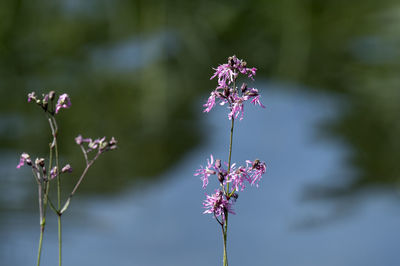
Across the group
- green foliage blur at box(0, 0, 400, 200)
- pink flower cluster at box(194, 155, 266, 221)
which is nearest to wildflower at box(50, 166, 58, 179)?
pink flower cluster at box(194, 155, 266, 221)

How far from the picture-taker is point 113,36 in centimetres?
270

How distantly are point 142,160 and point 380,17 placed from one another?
1440 mm

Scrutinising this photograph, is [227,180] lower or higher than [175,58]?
lower

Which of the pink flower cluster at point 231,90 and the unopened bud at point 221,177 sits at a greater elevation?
the pink flower cluster at point 231,90

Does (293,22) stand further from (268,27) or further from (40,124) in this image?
(40,124)

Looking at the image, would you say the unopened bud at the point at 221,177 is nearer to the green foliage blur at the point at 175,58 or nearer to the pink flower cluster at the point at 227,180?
the pink flower cluster at the point at 227,180

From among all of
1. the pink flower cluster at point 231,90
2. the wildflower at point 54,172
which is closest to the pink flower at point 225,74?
the pink flower cluster at point 231,90

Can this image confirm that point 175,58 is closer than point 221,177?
No

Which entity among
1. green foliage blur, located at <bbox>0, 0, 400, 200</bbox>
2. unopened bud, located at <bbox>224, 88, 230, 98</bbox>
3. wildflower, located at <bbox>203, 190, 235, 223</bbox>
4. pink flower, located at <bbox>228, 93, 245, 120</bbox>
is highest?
green foliage blur, located at <bbox>0, 0, 400, 200</bbox>

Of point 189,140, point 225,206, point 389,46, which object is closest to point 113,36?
point 189,140

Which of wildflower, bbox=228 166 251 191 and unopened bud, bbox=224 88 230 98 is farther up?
unopened bud, bbox=224 88 230 98

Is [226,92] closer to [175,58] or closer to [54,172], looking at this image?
[54,172]

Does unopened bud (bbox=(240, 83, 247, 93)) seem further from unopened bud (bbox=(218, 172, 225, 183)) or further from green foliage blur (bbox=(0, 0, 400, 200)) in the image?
green foliage blur (bbox=(0, 0, 400, 200))

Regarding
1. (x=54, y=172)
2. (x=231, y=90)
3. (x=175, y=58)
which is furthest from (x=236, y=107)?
(x=175, y=58)
